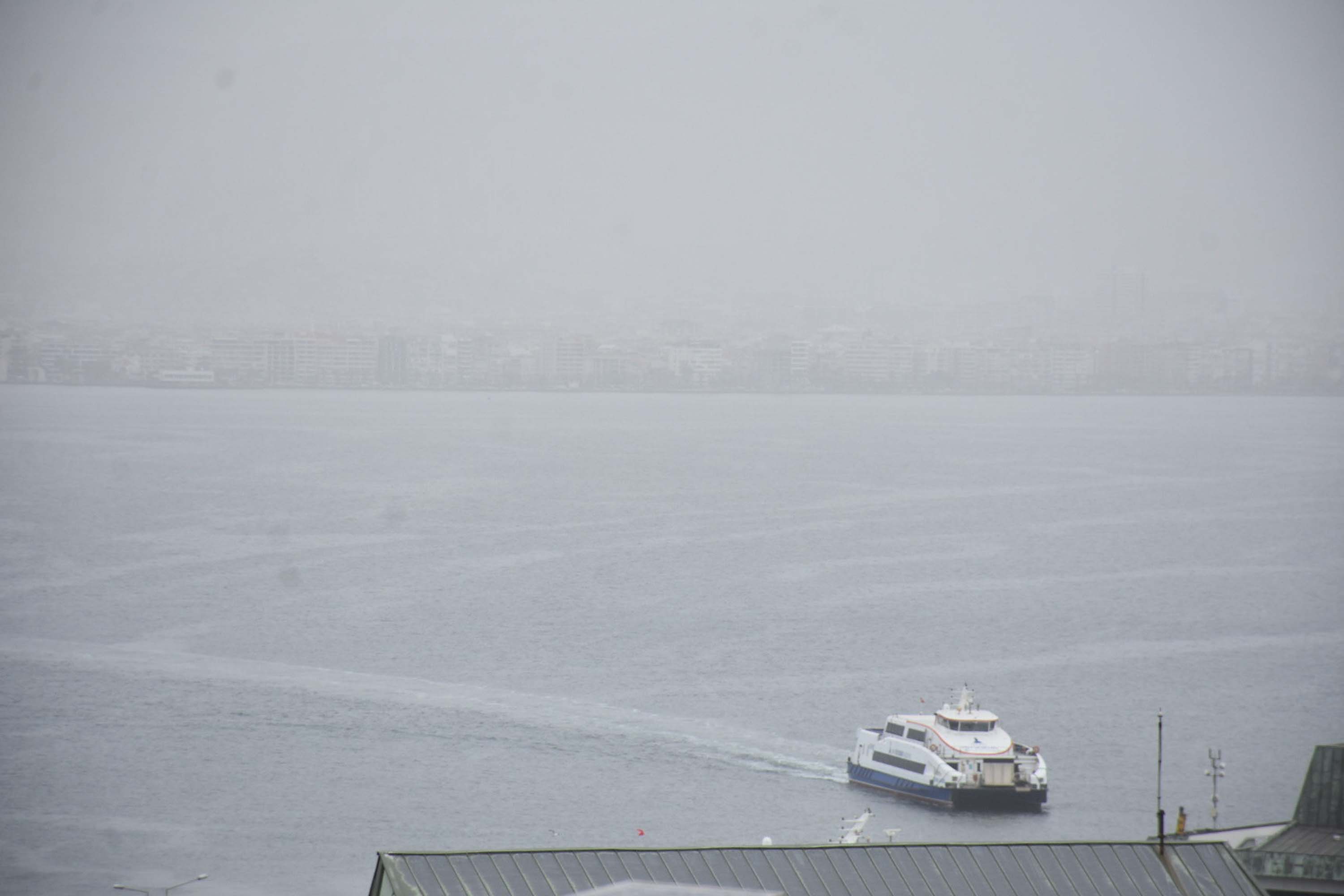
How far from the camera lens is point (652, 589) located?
60.1 metres

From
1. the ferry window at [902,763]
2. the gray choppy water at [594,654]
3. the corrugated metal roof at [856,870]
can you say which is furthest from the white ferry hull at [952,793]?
the corrugated metal roof at [856,870]

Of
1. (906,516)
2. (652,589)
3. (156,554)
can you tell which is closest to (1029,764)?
(652,589)

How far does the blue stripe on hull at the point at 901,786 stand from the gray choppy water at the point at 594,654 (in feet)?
1.56

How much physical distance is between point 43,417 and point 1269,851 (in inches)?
6601

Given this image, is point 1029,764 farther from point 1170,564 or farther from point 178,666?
point 1170,564

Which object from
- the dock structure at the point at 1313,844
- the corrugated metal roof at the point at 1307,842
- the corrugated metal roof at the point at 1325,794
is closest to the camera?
the dock structure at the point at 1313,844

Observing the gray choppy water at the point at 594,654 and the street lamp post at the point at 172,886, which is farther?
the gray choppy water at the point at 594,654

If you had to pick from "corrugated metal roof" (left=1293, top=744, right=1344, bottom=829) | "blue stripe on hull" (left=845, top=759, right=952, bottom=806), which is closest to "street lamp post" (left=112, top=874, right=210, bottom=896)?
"blue stripe on hull" (left=845, top=759, right=952, bottom=806)

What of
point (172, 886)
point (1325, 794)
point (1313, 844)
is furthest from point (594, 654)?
point (1313, 844)

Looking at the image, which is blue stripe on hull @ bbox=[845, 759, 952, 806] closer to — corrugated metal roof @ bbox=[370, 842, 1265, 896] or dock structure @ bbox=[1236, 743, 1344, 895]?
dock structure @ bbox=[1236, 743, 1344, 895]

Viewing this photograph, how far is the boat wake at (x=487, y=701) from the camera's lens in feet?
122

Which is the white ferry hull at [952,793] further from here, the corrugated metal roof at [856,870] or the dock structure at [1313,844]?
the corrugated metal roof at [856,870]

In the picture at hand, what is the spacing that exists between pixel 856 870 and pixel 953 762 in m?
23.1

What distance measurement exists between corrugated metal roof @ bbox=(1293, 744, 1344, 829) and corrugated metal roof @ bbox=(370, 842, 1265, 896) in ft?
42.1
